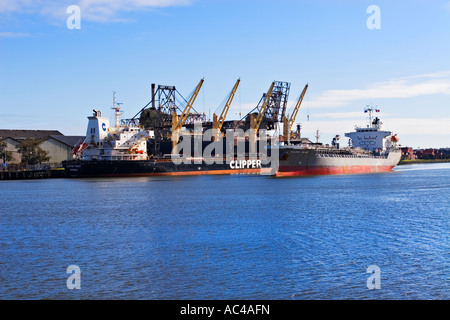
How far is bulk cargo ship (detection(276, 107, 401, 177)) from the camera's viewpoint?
63.8 m

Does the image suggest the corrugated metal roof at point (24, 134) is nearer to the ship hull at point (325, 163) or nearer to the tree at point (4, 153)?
the tree at point (4, 153)

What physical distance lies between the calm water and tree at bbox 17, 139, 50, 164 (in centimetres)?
5533

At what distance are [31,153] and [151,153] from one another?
19.7 meters

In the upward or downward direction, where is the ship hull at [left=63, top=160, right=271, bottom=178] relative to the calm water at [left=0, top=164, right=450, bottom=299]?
upward

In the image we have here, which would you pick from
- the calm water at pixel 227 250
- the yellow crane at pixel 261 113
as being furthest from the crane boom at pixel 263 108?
the calm water at pixel 227 250

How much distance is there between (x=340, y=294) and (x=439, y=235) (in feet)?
30.9

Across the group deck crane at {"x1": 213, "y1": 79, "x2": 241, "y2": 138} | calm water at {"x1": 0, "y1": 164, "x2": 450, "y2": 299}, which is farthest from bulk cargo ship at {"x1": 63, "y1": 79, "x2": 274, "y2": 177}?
calm water at {"x1": 0, "y1": 164, "x2": 450, "y2": 299}

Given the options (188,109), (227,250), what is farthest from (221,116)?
(227,250)

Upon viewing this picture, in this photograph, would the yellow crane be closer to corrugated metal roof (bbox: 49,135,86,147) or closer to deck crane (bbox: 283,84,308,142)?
deck crane (bbox: 283,84,308,142)

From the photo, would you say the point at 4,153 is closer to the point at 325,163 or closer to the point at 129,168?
the point at 129,168

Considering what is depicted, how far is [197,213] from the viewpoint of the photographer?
93.6 feet

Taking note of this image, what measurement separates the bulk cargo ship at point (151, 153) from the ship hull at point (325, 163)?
11.3 meters

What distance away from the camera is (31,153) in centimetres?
8594
